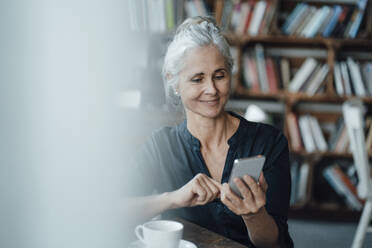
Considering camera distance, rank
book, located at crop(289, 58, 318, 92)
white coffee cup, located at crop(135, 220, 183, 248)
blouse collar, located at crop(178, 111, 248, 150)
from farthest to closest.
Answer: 1. book, located at crop(289, 58, 318, 92)
2. blouse collar, located at crop(178, 111, 248, 150)
3. white coffee cup, located at crop(135, 220, 183, 248)

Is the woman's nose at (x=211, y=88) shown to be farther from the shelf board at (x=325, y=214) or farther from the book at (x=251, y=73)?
the shelf board at (x=325, y=214)

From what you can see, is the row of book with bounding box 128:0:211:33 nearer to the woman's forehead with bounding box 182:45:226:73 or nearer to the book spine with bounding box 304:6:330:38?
the book spine with bounding box 304:6:330:38

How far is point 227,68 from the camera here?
124cm

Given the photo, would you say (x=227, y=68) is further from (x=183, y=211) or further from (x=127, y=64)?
(x=127, y=64)

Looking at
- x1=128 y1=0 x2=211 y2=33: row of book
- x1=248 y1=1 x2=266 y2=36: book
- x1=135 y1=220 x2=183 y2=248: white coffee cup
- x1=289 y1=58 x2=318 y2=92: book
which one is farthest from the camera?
x1=289 y1=58 x2=318 y2=92: book

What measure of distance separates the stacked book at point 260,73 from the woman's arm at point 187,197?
2.19 m

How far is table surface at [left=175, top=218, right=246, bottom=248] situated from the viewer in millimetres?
835

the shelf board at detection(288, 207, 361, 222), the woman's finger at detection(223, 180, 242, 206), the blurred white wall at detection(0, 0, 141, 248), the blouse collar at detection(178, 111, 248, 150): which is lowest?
the shelf board at detection(288, 207, 361, 222)

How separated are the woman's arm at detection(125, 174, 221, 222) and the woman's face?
0.35 metres

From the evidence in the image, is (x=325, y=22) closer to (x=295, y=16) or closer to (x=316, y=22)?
(x=316, y=22)

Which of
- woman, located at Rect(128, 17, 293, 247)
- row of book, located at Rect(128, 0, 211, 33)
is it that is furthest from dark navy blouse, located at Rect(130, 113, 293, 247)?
row of book, located at Rect(128, 0, 211, 33)

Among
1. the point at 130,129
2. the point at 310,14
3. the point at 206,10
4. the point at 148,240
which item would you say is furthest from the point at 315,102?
the point at 130,129

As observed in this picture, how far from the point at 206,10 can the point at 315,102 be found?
1.20m

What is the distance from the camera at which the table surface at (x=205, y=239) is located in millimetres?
835
